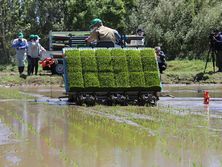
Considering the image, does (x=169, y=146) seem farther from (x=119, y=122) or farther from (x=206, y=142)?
(x=119, y=122)

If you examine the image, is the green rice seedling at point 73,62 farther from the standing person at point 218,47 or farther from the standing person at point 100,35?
the standing person at point 218,47

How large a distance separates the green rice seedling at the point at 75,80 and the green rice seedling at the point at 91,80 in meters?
0.10

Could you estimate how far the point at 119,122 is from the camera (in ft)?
34.3

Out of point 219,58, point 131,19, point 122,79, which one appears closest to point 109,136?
point 122,79

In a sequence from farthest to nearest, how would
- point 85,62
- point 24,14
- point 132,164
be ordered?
1. point 24,14
2. point 85,62
3. point 132,164

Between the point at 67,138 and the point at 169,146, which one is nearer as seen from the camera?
the point at 169,146

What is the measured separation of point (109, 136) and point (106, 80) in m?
5.31

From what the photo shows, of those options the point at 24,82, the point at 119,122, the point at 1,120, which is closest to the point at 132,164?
the point at 119,122

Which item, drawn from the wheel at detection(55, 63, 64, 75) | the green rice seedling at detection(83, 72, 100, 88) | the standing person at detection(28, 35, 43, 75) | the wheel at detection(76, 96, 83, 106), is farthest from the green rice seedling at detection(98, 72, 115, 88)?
the wheel at detection(55, 63, 64, 75)

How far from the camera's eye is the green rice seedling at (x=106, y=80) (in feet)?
46.1

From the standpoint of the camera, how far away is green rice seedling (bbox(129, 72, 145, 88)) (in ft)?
46.5

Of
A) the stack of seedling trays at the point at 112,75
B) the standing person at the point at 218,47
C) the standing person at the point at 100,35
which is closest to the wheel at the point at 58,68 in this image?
the standing person at the point at 218,47

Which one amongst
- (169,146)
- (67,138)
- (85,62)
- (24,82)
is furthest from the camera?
(24,82)

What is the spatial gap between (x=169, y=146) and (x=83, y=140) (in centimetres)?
129
